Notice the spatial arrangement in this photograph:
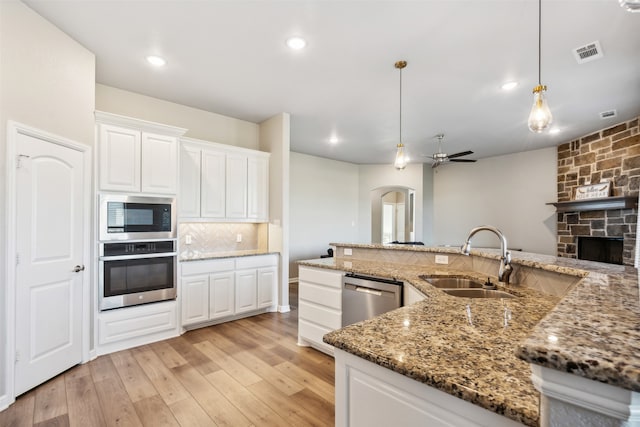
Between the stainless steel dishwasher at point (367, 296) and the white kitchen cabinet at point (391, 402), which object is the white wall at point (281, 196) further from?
the white kitchen cabinet at point (391, 402)

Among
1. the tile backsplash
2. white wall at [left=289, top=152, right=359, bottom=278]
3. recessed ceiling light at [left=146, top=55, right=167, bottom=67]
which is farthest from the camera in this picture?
white wall at [left=289, top=152, right=359, bottom=278]

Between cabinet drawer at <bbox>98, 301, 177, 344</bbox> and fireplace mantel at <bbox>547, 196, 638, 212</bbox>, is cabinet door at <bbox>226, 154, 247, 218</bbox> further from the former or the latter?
fireplace mantel at <bbox>547, 196, 638, 212</bbox>

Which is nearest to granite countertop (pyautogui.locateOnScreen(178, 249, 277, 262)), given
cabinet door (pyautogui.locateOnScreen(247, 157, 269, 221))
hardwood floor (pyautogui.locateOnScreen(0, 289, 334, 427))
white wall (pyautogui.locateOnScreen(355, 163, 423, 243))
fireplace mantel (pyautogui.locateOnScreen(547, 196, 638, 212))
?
cabinet door (pyautogui.locateOnScreen(247, 157, 269, 221))

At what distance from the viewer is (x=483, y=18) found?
2.37 metres

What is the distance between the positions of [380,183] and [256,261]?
491 cm

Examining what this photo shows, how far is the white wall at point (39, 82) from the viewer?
212cm

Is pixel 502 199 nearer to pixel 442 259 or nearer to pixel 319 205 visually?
pixel 319 205

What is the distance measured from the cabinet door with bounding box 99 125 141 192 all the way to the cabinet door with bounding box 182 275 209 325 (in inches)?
48.4

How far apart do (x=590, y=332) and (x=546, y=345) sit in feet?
0.48

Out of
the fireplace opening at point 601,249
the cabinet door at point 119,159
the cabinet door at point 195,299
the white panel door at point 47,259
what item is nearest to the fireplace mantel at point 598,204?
the fireplace opening at point 601,249

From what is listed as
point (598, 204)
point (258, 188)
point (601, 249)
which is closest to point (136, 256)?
point (258, 188)

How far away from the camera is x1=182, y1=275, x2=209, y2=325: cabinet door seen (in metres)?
3.59

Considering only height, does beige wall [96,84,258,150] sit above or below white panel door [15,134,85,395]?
above

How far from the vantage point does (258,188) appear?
14.9 ft
